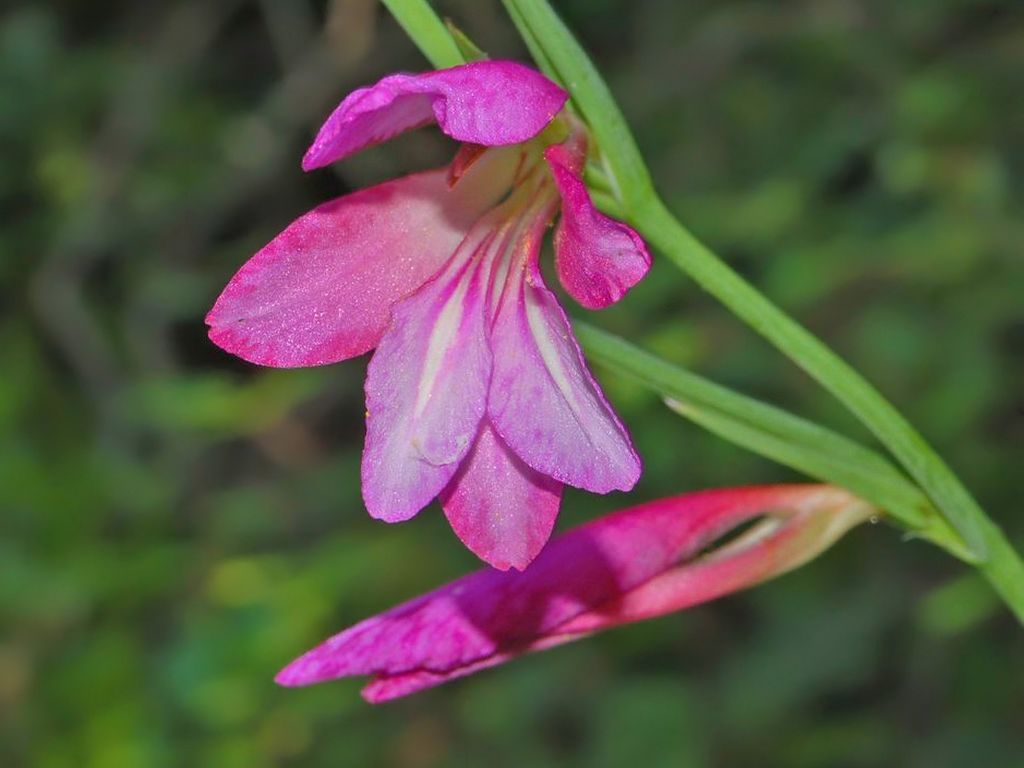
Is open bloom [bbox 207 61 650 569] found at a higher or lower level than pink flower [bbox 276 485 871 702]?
higher

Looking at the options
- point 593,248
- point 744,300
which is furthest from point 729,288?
point 593,248

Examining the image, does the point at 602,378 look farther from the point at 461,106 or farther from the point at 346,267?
the point at 461,106

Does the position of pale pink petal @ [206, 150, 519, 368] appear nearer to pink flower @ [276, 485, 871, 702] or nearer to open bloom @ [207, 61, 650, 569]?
open bloom @ [207, 61, 650, 569]

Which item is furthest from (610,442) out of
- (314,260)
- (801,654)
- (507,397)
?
(801,654)

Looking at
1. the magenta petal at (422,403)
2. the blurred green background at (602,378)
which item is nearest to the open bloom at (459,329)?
the magenta petal at (422,403)

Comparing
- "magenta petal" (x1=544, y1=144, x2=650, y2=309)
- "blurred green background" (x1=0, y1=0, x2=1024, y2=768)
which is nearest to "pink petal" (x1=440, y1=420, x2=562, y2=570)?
"magenta petal" (x1=544, y1=144, x2=650, y2=309)

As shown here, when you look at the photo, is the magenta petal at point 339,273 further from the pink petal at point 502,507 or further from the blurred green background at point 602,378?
the blurred green background at point 602,378

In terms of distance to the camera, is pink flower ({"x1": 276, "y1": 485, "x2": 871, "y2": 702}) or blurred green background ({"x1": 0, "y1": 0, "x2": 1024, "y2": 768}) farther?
blurred green background ({"x1": 0, "y1": 0, "x2": 1024, "y2": 768})
